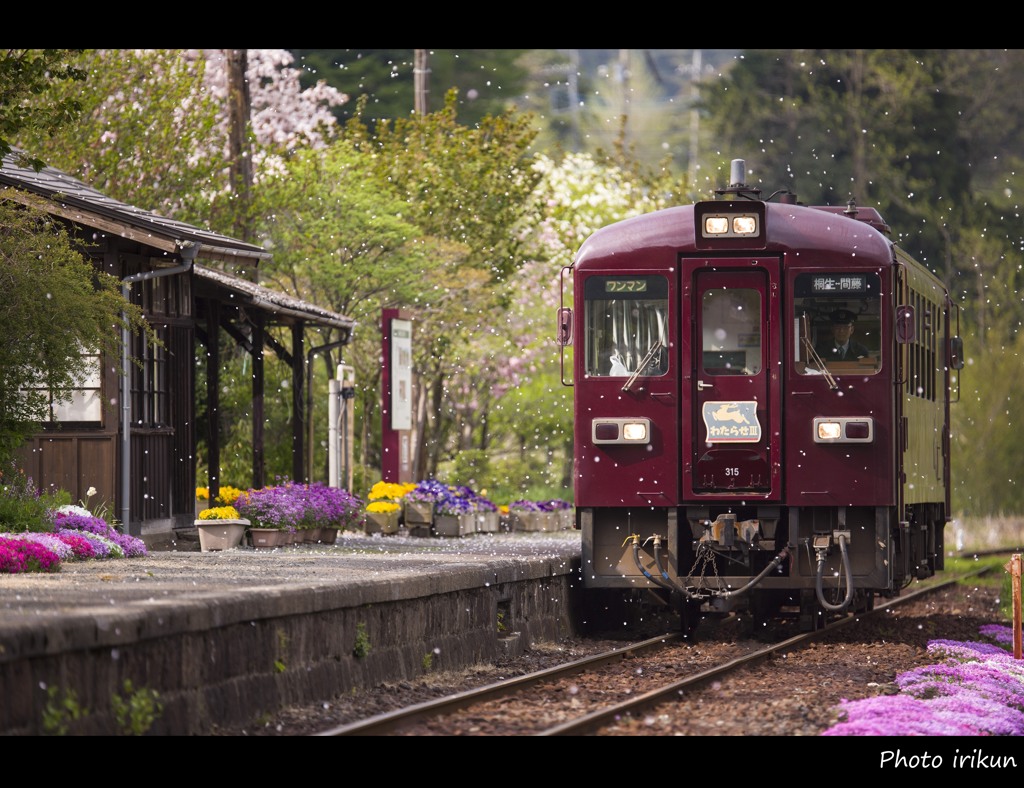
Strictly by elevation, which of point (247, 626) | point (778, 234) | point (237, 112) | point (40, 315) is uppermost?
point (237, 112)

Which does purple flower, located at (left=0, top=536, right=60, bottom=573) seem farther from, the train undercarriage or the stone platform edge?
the train undercarriage

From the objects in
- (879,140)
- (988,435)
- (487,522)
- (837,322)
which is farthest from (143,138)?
(879,140)

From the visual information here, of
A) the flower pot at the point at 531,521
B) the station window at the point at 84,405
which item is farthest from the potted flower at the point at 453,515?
the station window at the point at 84,405

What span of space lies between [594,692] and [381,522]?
1044 cm

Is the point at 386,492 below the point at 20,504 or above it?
below

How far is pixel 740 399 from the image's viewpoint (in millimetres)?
14852

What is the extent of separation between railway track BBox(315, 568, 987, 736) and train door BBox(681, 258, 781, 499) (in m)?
1.43

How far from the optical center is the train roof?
1489 cm

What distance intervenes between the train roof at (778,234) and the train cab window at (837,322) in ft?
0.81

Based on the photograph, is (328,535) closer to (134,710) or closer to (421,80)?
(134,710)

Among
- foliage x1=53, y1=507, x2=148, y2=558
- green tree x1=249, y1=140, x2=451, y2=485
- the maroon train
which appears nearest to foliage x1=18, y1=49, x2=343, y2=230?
green tree x1=249, y1=140, x2=451, y2=485

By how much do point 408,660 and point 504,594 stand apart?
2.33 meters
